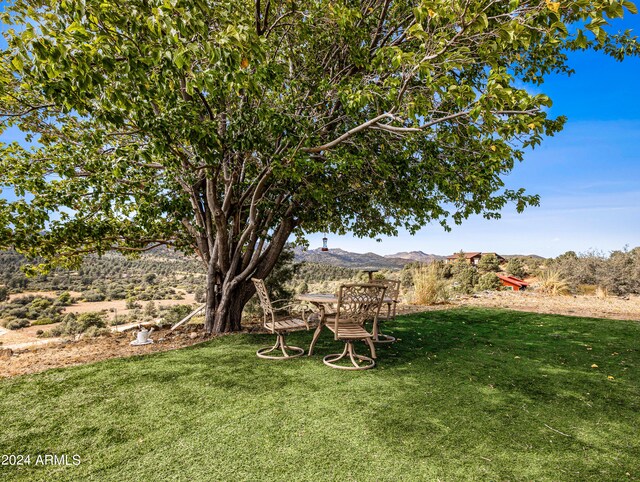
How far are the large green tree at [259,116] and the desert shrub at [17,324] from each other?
1202 cm

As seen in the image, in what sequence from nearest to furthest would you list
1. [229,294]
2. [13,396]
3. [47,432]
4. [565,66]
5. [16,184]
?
[47,432] < [13,396] < [16,184] < [229,294] < [565,66]

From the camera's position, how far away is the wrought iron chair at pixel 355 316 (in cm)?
407

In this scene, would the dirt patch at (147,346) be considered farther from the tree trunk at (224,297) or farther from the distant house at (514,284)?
the distant house at (514,284)

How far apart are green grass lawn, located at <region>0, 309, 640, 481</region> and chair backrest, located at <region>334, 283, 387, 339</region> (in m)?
0.68

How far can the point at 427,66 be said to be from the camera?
11.1ft

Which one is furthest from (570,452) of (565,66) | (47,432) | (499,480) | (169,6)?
(565,66)

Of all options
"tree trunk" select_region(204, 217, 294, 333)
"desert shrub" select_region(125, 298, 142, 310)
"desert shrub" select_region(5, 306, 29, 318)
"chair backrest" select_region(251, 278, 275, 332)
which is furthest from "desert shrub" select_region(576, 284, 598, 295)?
"desert shrub" select_region(5, 306, 29, 318)

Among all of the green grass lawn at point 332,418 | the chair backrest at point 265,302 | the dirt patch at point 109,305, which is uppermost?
the chair backrest at point 265,302

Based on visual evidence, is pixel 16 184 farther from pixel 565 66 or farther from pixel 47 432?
pixel 565 66

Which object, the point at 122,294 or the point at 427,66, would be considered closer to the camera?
the point at 427,66

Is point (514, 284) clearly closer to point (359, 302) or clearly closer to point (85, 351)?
point (359, 302)

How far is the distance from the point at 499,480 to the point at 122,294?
81.8ft

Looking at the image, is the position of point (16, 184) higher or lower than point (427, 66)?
lower

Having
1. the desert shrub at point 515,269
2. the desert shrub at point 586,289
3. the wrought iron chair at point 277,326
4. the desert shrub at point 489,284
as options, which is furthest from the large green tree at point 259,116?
the desert shrub at point 515,269
